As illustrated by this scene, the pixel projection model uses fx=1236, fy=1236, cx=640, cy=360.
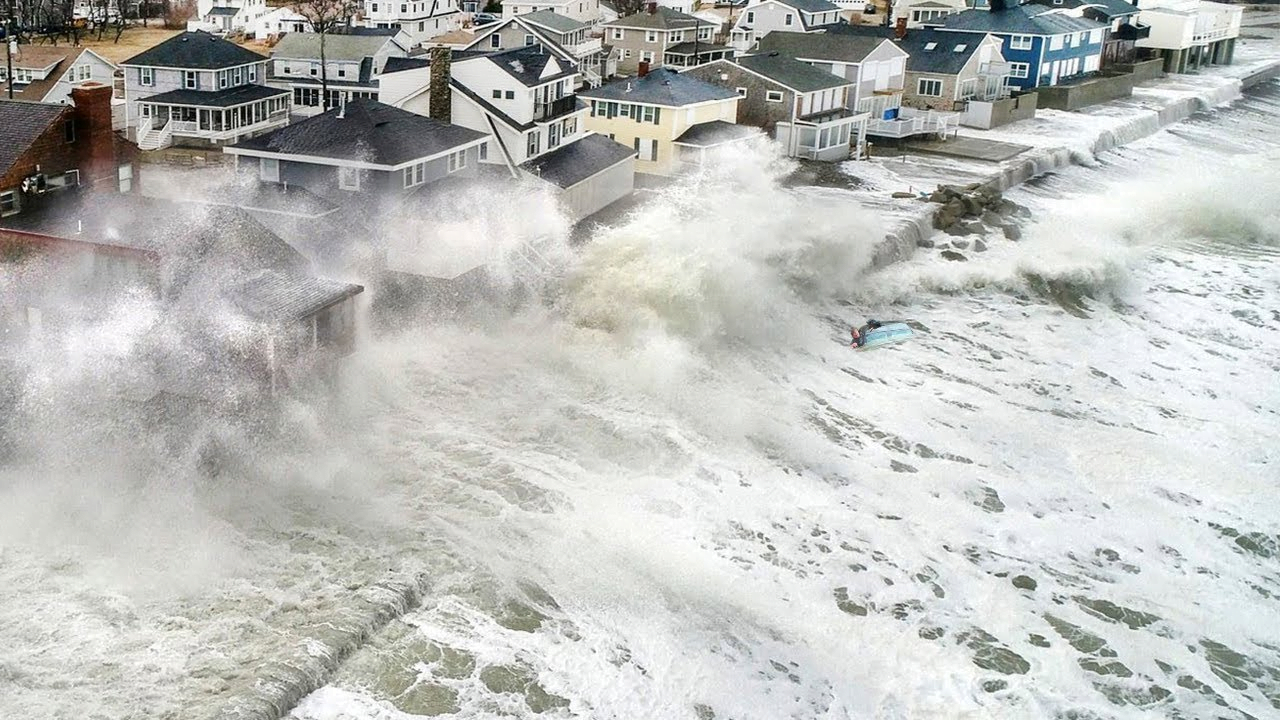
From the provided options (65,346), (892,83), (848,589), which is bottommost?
(848,589)

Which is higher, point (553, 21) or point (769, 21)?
point (769, 21)

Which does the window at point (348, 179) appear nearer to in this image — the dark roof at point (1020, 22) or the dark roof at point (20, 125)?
the dark roof at point (20, 125)

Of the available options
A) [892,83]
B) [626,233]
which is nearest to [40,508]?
[626,233]

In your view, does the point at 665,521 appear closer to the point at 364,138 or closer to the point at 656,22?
the point at 364,138

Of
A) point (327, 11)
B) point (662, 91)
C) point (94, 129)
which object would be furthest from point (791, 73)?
point (327, 11)

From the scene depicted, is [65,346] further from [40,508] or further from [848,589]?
[848,589]

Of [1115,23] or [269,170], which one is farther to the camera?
[1115,23]
